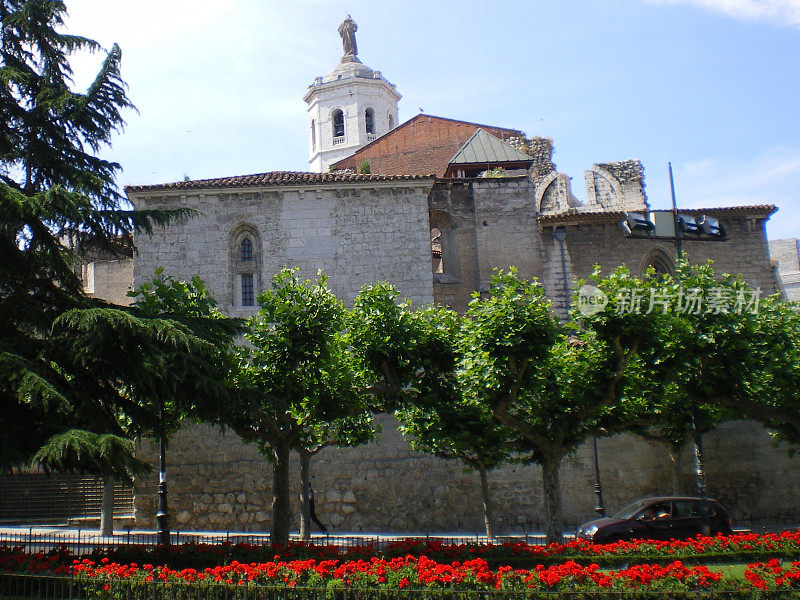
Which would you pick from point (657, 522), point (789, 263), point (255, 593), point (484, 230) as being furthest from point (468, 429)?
point (789, 263)

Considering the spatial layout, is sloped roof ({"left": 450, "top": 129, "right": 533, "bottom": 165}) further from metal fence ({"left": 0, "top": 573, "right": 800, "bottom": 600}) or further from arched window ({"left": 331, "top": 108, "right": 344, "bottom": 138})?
arched window ({"left": 331, "top": 108, "right": 344, "bottom": 138})

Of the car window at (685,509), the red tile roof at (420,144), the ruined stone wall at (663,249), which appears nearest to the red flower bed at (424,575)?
the car window at (685,509)

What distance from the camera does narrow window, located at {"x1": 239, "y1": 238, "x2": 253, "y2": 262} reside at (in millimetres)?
24828

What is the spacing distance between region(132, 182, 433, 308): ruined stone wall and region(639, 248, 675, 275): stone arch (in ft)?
28.7

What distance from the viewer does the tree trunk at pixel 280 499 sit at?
15211 millimetres

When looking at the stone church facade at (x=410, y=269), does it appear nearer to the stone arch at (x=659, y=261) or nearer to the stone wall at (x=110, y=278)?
the stone arch at (x=659, y=261)

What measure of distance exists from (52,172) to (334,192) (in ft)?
40.0

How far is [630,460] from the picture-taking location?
981 inches

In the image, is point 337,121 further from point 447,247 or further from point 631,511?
point 631,511

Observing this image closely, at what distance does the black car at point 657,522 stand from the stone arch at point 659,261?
11.5 metres

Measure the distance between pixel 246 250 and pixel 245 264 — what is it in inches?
20.1

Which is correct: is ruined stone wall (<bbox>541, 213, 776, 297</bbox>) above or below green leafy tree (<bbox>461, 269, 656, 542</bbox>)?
above

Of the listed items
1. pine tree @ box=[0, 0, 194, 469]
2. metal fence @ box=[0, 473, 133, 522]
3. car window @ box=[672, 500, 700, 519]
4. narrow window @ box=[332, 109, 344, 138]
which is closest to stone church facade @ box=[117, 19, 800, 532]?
metal fence @ box=[0, 473, 133, 522]

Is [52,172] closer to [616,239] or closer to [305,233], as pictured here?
[305,233]
